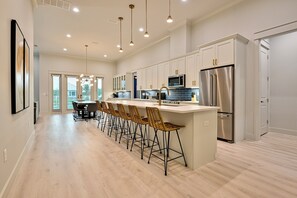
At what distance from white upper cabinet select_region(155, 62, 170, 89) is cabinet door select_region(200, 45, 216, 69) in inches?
69.7

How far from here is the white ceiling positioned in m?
4.33

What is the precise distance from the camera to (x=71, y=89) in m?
10.1

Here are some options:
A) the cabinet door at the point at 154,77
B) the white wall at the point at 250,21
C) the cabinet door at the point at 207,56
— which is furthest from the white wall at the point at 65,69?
the cabinet door at the point at 207,56

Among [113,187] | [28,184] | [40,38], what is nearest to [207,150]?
[113,187]

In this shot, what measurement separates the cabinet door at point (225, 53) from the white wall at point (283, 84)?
2.10m

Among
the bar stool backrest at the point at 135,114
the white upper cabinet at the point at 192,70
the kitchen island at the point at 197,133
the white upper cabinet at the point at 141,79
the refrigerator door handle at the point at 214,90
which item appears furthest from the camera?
the white upper cabinet at the point at 141,79

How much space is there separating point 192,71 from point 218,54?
1.08 m

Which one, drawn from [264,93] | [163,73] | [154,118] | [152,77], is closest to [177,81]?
[163,73]

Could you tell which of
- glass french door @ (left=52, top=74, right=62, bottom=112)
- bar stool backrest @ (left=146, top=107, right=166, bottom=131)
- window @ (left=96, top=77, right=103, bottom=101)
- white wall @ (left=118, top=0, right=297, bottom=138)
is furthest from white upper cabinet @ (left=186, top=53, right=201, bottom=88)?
glass french door @ (left=52, top=74, right=62, bottom=112)

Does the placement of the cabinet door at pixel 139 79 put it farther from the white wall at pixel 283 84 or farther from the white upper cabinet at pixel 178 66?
the white wall at pixel 283 84

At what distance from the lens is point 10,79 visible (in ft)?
6.90

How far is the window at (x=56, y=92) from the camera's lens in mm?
9578

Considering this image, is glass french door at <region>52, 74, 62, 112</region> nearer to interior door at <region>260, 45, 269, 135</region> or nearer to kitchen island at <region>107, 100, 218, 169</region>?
kitchen island at <region>107, 100, 218, 169</region>

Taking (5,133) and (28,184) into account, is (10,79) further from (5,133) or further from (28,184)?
(28,184)
